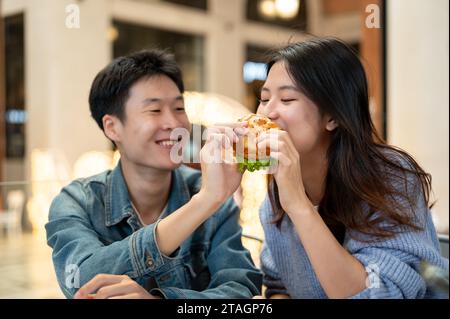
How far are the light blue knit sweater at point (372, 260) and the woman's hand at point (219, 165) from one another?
0.25 meters

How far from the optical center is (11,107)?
5449 mm

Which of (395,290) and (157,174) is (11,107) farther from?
(395,290)

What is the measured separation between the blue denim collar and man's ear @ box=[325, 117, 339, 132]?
357mm

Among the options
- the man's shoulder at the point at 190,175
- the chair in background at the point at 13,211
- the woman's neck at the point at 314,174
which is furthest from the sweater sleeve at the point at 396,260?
the chair in background at the point at 13,211

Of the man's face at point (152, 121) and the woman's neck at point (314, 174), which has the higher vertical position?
the man's face at point (152, 121)

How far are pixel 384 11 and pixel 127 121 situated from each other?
822mm

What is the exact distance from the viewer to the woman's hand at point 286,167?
94 centimetres

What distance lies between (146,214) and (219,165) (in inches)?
11.4

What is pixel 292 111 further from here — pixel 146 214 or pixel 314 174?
pixel 146 214

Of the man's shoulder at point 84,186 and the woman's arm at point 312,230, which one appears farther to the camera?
the man's shoulder at point 84,186

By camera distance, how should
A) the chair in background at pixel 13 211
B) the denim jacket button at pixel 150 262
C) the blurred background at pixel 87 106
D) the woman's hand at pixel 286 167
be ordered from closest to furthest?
the woman's hand at pixel 286 167 → the denim jacket button at pixel 150 262 → the blurred background at pixel 87 106 → the chair in background at pixel 13 211

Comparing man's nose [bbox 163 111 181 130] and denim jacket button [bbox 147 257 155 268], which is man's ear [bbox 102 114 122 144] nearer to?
man's nose [bbox 163 111 181 130]

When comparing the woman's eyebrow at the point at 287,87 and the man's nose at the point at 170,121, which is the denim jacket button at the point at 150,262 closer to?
the man's nose at the point at 170,121

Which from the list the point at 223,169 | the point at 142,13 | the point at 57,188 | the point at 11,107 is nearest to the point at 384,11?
the point at 223,169
